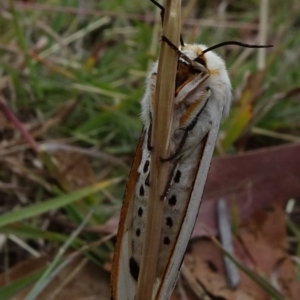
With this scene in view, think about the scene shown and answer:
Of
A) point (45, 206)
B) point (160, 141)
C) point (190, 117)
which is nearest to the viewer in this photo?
point (160, 141)

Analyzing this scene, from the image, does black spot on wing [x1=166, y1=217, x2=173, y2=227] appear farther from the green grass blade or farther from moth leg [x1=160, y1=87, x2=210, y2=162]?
the green grass blade

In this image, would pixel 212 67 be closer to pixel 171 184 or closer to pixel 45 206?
pixel 171 184

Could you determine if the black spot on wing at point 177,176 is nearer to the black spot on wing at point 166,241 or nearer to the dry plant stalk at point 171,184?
the dry plant stalk at point 171,184

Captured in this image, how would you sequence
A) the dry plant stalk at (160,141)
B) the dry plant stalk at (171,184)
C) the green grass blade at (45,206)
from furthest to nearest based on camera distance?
the green grass blade at (45,206), the dry plant stalk at (171,184), the dry plant stalk at (160,141)

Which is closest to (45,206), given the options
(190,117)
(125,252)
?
(125,252)

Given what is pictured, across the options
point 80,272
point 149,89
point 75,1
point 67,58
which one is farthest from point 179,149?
point 75,1

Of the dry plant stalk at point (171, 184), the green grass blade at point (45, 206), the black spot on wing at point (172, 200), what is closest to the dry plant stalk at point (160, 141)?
the dry plant stalk at point (171, 184)

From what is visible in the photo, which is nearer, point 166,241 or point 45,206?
point 166,241

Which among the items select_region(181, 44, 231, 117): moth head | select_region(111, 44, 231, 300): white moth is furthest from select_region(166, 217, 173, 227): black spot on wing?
select_region(181, 44, 231, 117): moth head

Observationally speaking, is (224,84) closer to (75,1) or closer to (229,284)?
(229,284)
